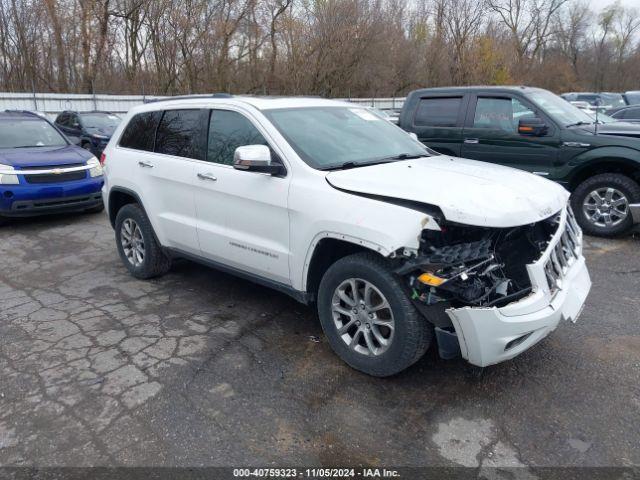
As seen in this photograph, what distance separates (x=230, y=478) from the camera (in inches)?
103

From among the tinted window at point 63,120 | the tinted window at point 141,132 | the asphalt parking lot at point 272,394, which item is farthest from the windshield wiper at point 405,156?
the tinted window at point 63,120

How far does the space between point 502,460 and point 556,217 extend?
168 centimetres

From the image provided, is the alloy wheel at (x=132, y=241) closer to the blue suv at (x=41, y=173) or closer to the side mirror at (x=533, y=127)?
the blue suv at (x=41, y=173)

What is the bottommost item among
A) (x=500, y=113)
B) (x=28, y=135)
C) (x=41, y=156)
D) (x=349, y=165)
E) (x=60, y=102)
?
(x=41, y=156)

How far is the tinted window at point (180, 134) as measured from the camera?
4.53 meters

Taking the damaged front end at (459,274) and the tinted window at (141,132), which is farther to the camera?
the tinted window at (141,132)

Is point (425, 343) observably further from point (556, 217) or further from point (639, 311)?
point (639, 311)

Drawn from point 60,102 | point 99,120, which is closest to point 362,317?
point 99,120

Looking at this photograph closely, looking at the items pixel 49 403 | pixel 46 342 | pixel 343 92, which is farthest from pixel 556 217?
pixel 343 92

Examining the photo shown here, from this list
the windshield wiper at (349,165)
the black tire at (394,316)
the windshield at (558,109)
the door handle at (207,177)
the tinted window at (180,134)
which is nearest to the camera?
the black tire at (394,316)

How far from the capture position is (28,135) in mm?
8773

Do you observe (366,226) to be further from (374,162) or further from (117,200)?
(117,200)

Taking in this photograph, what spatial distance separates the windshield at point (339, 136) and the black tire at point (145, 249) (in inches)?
74.8

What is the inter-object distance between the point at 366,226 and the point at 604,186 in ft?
15.9
